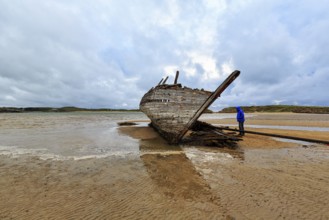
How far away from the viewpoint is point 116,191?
428 cm

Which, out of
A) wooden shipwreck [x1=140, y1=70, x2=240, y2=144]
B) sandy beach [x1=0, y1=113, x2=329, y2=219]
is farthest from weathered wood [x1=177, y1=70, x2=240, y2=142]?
sandy beach [x1=0, y1=113, x2=329, y2=219]

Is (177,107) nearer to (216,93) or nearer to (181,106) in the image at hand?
(181,106)

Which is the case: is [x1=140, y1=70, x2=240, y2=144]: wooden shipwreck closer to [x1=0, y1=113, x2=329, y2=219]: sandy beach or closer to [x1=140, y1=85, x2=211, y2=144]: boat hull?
[x1=140, y1=85, x2=211, y2=144]: boat hull

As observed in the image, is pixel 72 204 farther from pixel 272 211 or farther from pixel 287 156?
pixel 287 156

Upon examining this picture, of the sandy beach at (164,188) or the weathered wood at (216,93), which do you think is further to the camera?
the weathered wood at (216,93)

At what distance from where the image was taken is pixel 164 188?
4422 mm

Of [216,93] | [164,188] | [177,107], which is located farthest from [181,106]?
[164,188]

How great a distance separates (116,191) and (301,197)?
13.0 ft

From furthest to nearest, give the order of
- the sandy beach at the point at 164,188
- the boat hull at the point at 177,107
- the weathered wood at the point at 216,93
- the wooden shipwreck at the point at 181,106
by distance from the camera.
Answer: the boat hull at the point at 177,107 → the wooden shipwreck at the point at 181,106 → the weathered wood at the point at 216,93 → the sandy beach at the point at 164,188

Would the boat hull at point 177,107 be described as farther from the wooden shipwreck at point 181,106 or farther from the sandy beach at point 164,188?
the sandy beach at point 164,188

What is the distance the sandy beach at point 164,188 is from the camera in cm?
339

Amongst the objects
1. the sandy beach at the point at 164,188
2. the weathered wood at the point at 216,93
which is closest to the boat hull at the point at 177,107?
the weathered wood at the point at 216,93

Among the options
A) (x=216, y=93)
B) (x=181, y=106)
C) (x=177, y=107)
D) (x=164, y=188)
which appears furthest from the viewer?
(x=177, y=107)

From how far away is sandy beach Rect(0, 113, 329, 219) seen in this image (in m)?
3.39
